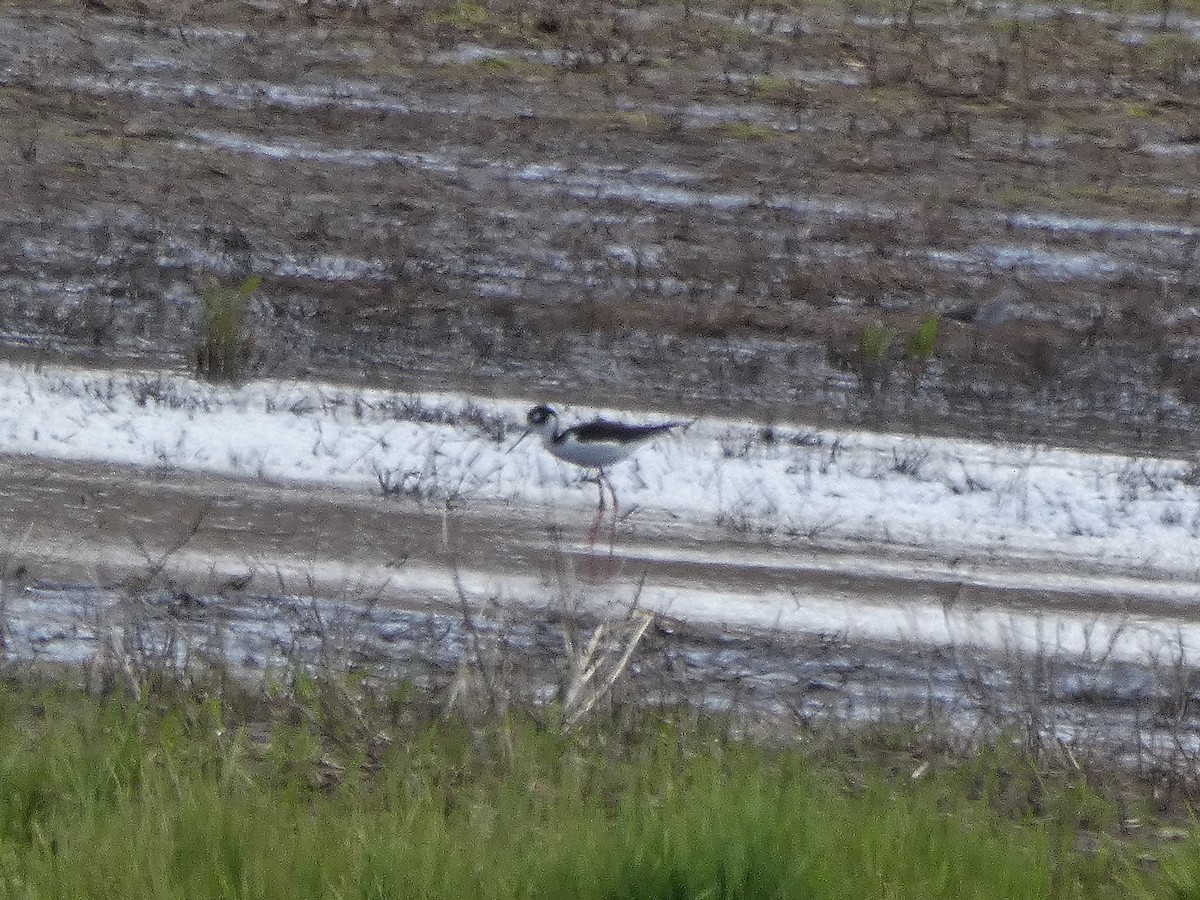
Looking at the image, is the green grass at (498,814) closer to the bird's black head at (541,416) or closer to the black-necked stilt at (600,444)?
the black-necked stilt at (600,444)

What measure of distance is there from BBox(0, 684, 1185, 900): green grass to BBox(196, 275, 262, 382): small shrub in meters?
6.37

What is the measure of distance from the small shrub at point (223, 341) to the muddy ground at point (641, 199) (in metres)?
0.28

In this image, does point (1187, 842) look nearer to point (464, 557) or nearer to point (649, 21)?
point (464, 557)

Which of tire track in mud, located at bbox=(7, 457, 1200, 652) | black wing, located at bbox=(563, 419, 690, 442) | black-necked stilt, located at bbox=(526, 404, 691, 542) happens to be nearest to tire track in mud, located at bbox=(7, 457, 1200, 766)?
tire track in mud, located at bbox=(7, 457, 1200, 652)

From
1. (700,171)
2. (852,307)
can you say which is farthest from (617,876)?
(700,171)

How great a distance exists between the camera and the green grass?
514 cm

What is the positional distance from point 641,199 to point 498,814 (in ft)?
40.3

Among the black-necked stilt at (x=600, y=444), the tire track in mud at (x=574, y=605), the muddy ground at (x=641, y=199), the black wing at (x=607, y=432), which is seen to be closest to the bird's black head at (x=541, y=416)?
the black-necked stilt at (x=600, y=444)

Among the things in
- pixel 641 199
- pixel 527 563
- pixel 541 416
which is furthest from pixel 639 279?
pixel 527 563

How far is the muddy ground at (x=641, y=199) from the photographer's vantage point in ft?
46.2

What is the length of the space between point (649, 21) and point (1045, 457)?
10414 millimetres

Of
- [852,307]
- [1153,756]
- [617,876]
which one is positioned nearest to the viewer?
[617,876]

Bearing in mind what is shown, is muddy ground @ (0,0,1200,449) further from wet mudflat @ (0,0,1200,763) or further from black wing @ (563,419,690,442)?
black wing @ (563,419,690,442)

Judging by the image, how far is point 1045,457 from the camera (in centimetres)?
1257
